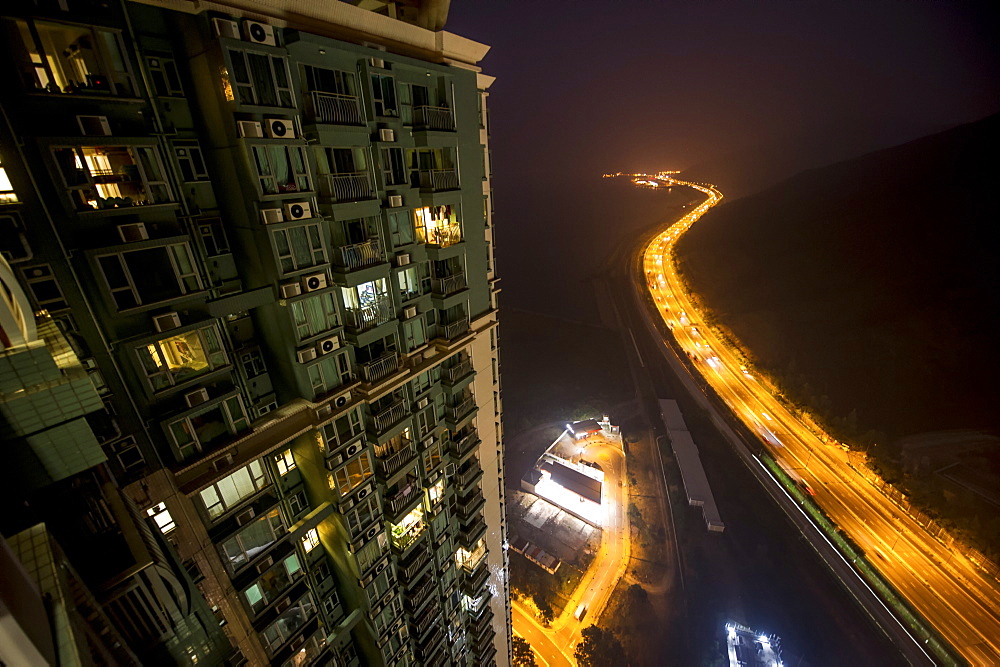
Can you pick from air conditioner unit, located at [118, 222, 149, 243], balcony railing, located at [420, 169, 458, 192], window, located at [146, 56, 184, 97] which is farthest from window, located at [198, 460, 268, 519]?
balcony railing, located at [420, 169, 458, 192]

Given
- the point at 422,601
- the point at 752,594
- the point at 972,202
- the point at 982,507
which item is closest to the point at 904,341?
the point at 982,507

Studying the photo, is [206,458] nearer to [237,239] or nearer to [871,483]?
[237,239]

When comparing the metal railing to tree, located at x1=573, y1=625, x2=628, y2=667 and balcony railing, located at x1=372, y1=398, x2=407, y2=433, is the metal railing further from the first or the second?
tree, located at x1=573, y1=625, x2=628, y2=667

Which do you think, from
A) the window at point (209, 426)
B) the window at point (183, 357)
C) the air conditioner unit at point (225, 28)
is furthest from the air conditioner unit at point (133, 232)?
the air conditioner unit at point (225, 28)

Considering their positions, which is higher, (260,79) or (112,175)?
(260,79)

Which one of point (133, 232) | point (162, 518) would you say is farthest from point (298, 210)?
point (162, 518)

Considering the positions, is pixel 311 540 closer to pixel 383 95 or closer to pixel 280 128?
pixel 280 128

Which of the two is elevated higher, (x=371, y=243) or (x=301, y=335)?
(x=371, y=243)
